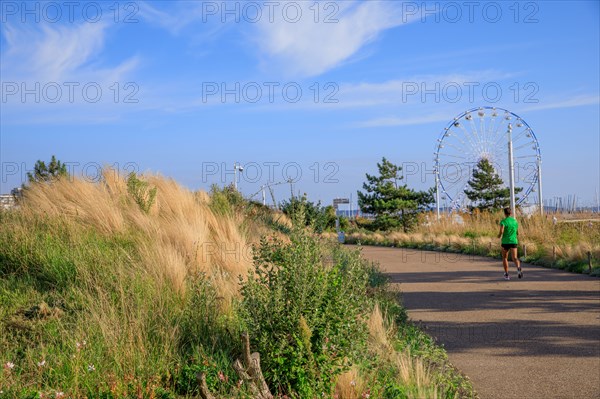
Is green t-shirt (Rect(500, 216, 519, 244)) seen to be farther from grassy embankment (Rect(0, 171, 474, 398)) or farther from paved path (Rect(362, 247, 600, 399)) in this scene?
grassy embankment (Rect(0, 171, 474, 398))

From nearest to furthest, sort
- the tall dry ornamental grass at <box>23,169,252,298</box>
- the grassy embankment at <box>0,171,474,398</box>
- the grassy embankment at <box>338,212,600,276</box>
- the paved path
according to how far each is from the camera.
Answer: the grassy embankment at <box>0,171,474,398</box> → the paved path → the tall dry ornamental grass at <box>23,169,252,298</box> → the grassy embankment at <box>338,212,600,276</box>

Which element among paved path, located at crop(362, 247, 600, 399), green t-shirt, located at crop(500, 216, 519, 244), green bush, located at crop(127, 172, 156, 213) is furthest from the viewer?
green t-shirt, located at crop(500, 216, 519, 244)

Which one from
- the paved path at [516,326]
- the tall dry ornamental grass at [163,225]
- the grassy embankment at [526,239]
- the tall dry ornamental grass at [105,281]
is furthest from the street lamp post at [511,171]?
the tall dry ornamental grass at [105,281]

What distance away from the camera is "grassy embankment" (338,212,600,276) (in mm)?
17797

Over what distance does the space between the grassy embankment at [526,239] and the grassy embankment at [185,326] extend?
10.6 meters

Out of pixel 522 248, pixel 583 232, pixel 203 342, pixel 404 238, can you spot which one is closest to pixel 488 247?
pixel 522 248

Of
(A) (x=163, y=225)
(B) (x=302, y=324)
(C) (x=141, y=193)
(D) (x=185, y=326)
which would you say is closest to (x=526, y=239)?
(C) (x=141, y=193)

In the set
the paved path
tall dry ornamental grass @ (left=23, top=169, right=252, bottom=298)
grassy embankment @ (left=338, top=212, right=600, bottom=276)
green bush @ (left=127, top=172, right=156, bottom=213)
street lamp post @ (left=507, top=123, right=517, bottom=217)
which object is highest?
street lamp post @ (left=507, top=123, right=517, bottom=217)

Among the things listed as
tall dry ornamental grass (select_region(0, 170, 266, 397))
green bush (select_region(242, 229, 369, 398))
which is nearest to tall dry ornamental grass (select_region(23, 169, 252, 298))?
tall dry ornamental grass (select_region(0, 170, 266, 397))

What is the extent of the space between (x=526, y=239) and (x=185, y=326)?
2033 cm

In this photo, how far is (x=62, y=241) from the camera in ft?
27.2

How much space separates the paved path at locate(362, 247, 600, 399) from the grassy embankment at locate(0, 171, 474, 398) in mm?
622

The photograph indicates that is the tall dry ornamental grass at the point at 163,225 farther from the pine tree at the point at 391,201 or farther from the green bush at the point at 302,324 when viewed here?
the pine tree at the point at 391,201

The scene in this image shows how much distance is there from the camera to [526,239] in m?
23.8
